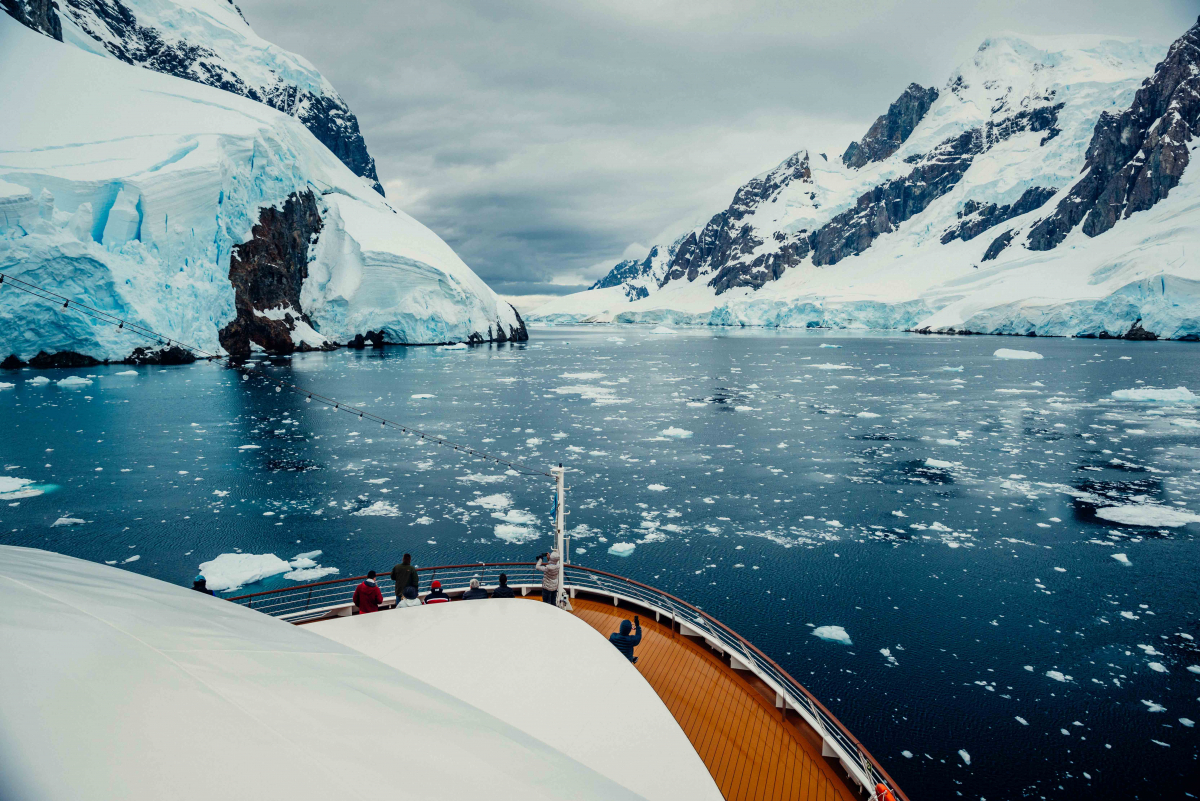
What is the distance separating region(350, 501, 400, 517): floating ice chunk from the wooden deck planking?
11.3 m

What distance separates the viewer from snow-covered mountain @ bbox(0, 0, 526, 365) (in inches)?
1741

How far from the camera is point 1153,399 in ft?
123

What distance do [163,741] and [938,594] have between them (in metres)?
15.2

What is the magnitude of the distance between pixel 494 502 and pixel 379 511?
12.0ft

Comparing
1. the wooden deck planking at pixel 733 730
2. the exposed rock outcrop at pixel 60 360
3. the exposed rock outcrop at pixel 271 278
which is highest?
the exposed rock outcrop at pixel 271 278

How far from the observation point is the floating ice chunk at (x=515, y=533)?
55.2 ft

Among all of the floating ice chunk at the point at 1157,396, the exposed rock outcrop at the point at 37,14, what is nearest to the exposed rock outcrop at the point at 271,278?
the exposed rock outcrop at the point at 37,14

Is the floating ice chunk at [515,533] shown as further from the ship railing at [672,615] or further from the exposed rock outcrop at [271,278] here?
the exposed rock outcrop at [271,278]

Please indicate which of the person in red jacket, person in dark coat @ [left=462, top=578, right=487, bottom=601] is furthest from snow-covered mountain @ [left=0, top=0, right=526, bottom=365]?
person in dark coat @ [left=462, top=578, right=487, bottom=601]

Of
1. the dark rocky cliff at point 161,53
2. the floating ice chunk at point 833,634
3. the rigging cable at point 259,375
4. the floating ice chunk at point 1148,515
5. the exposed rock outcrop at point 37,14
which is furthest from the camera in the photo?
the dark rocky cliff at point 161,53

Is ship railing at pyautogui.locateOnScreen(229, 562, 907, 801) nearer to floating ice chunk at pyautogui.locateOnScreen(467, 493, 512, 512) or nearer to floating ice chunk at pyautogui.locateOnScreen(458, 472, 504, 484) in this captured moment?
floating ice chunk at pyautogui.locateOnScreen(467, 493, 512, 512)

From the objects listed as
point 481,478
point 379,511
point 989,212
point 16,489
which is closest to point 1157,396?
point 481,478

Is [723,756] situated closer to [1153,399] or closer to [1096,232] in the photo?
[1153,399]

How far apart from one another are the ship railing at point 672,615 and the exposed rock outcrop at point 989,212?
188 meters
